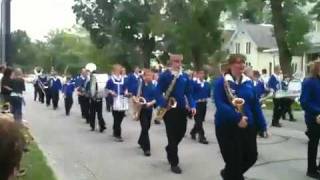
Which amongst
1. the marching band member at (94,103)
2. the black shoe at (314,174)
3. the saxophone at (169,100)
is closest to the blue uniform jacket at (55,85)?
the marching band member at (94,103)

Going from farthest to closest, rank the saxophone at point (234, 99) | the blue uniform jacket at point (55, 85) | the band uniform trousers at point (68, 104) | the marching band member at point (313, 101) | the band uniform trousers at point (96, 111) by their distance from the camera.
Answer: the blue uniform jacket at point (55, 85) → the band uniform trousers at point (68, 104) → the band uniform trousers at point (96, 111) → the marching band member at point (313, 101) → the saxophone at point (234, 99)

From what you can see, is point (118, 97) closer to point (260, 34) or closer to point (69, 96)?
point (69, 96)

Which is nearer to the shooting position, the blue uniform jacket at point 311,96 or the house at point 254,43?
the blue uniform jacket at point 311,96

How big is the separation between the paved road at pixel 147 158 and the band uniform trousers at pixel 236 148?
2.09 meters

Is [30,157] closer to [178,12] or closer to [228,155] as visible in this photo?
[228,155]

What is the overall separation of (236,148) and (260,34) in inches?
2782

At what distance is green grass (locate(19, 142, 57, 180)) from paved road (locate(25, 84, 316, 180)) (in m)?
0.18

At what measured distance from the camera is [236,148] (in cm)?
767

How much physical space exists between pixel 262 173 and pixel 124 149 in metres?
4.07

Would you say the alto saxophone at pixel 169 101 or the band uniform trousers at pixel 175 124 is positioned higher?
the alto saxophone at pixel 169 101

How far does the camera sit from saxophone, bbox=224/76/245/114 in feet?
25.2

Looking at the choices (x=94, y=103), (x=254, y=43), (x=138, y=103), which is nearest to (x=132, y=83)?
(x=138, y=103)

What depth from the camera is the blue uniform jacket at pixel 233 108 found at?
25.2ft

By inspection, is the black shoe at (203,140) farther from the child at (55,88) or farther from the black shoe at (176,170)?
the child at (55,88)
